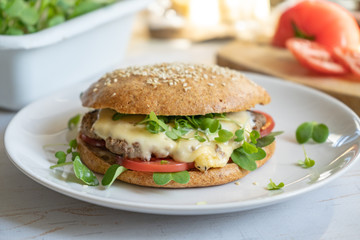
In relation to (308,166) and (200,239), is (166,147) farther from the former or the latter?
(308,166)

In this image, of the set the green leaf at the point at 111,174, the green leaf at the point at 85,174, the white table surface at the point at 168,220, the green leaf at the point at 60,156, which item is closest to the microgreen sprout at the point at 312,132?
the white table surface at the point at 168,220

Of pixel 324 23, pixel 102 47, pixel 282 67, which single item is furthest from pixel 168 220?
pixel 324 23

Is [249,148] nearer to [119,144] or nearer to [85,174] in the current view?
[119,144]

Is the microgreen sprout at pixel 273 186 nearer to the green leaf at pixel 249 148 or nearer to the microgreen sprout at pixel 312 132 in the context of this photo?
the green leaf at pixel 249 148

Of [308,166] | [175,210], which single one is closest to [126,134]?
[175,210]

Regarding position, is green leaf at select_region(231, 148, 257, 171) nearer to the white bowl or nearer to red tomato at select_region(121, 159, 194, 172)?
red tomato at select_region(121, 159, 194, 172)

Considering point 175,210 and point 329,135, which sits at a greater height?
point 175,210
